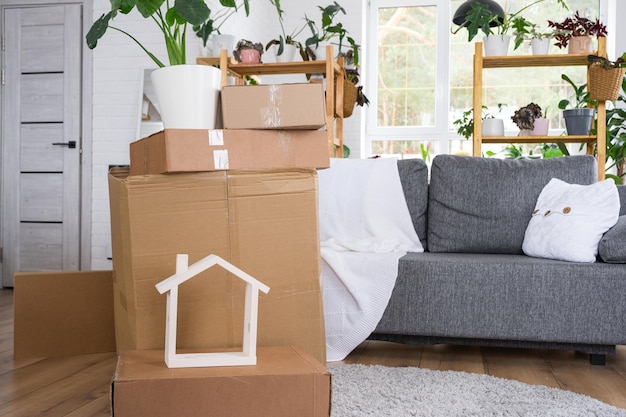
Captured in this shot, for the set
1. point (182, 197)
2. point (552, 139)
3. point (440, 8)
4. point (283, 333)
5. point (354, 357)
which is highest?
point (440, 8)

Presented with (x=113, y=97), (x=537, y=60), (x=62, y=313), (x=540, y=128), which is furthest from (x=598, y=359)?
(x=113, y=97)

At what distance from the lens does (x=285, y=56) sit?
4.56 metres

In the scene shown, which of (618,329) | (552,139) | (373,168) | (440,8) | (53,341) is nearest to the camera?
(618,329)

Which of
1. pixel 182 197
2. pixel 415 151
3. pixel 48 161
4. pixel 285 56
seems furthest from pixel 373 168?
pixel 415 151

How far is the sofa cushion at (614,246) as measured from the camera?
235 cm

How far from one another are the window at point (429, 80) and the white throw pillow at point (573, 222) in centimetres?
307

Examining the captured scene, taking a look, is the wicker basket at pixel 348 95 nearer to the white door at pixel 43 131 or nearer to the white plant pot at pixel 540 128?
the white plant pot at pixel 540 128

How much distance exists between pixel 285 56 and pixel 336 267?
8.09ft

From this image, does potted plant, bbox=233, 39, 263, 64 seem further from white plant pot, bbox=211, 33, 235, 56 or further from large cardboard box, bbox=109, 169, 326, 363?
large cardboard box, bbox=109, 169, 326, 363

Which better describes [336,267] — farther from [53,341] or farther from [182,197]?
[53,341]

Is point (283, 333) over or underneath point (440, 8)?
underneath

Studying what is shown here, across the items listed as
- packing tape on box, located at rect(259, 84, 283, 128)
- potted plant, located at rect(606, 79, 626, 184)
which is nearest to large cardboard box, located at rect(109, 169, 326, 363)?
packing tape on box, located at rect(259, 84, 283, 128)

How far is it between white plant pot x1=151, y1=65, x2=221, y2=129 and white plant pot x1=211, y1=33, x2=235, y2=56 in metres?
2.67

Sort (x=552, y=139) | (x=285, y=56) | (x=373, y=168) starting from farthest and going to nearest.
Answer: (x=285, y=56) → (x=552, y=139) → (x=373, y=168)
